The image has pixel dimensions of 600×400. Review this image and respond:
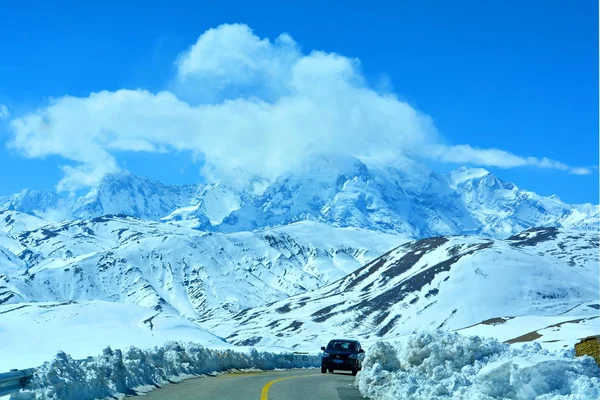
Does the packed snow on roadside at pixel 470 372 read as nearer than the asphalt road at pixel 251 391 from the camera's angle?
Yes

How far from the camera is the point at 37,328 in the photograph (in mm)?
186125

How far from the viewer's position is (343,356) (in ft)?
119

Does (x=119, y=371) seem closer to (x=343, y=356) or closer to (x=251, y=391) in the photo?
(x=251, y=391)

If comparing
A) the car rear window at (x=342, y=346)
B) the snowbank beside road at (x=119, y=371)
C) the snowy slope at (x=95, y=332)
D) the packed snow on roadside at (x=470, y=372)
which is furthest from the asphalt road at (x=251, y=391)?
the snowy slope at (x=95, y=332)

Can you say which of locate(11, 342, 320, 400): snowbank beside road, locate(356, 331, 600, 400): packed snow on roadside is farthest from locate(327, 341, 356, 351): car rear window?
locate(356, 331, 600, 400): packed snow on roadside

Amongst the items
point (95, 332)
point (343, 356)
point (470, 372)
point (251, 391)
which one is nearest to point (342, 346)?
point (343, 356)

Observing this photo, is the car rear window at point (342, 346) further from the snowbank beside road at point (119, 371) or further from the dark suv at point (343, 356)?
the snowbank beside road at point (119, 371)

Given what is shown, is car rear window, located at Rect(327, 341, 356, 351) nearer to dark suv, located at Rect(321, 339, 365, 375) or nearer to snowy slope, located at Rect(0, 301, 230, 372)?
dark suv, located at Rect(321, 339, 365, 375)

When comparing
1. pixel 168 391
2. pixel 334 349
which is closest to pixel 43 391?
pixel 168 391

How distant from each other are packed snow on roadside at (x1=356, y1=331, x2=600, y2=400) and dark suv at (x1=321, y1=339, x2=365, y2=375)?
12.0m

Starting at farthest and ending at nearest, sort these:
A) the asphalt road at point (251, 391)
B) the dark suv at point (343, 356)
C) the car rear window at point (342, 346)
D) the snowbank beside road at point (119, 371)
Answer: the car rear window at point (342, 346), the dark suv at point (343, 356), the asphalt road at point (251, 391), the snowbank beside road at point (119, 371)

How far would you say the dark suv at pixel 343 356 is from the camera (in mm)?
36019

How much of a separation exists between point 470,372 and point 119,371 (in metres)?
9.75

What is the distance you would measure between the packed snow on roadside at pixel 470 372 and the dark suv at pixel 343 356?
471 inches
